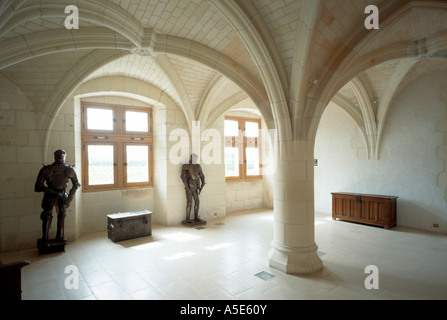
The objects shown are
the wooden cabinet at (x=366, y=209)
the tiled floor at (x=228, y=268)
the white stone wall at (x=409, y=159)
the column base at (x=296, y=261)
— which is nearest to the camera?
the tiled floor at (x=228, y=268)

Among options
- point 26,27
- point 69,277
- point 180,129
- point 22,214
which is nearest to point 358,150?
point 180,129

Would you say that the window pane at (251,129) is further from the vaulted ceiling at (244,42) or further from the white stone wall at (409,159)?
the vaulted ceiling at (244,42)

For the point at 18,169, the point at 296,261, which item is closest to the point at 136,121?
the point at 18,169

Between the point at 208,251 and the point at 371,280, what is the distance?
2.41m

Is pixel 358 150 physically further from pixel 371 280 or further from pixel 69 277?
pixel 69 277

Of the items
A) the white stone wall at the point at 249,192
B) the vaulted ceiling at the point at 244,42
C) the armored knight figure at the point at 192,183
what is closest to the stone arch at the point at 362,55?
the vaulted ceiling at the point at 244,42

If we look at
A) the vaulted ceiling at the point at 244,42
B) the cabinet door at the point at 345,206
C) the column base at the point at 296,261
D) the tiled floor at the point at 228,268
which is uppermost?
the vaulted ceiling at the point at 244,42

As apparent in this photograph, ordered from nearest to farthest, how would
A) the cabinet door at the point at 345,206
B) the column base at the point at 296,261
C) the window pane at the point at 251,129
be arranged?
the column base at the point at 296,261 → the cabinet door at the point at 345,206 → the window pane at the point at 251,129

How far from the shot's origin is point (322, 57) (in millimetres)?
3514

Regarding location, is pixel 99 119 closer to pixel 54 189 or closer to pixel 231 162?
pixel 54 189

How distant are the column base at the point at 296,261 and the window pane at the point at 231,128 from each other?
487cm

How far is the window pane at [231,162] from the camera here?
26.3 feet

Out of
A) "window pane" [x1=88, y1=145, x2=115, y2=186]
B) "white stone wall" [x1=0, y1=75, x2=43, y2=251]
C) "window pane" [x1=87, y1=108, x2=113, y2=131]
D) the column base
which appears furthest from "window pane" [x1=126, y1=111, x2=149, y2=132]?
the column base

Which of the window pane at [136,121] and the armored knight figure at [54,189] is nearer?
the armored knight figure at [54,189]
